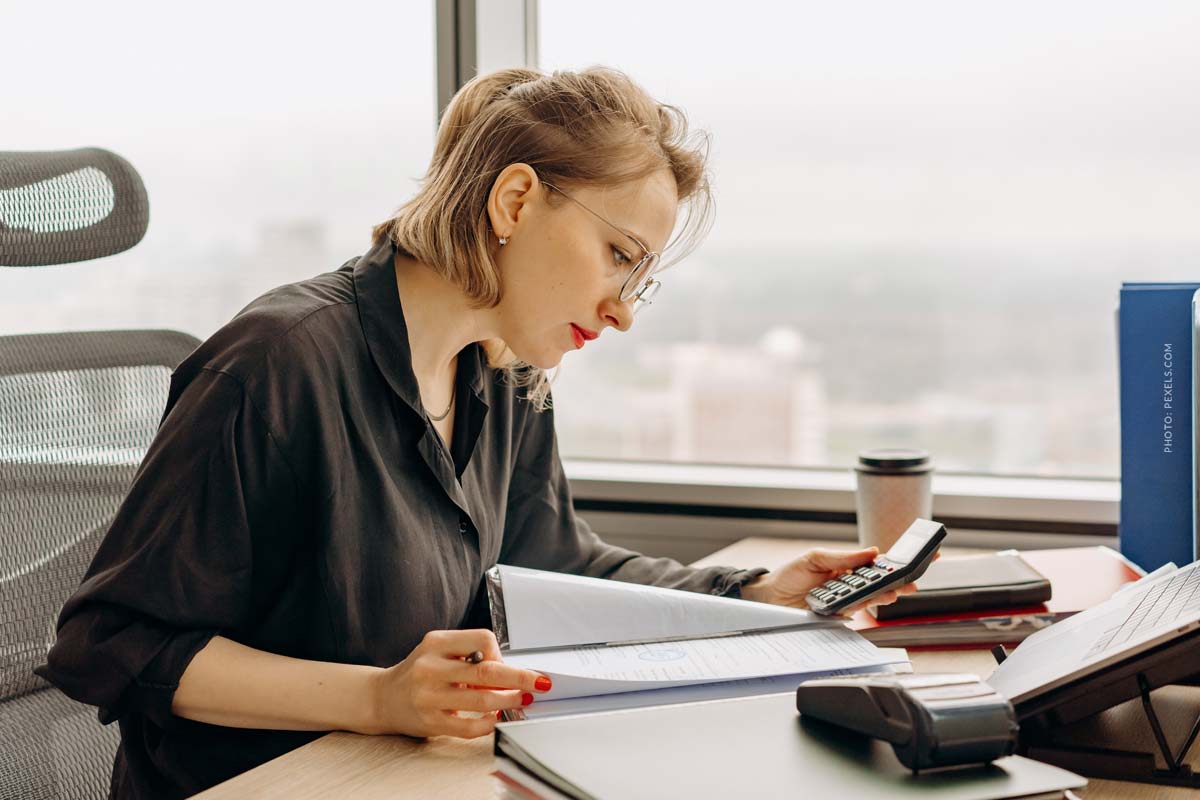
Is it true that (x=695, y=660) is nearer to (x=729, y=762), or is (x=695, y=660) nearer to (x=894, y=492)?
(x=729, y=762)

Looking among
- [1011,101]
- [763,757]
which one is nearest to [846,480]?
[1011,101]

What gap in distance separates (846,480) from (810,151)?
1.92ft

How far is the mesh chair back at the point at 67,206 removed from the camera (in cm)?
120

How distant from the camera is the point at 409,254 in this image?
1.26 meters

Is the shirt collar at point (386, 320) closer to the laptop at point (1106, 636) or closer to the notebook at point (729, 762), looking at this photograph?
the notebook at point (729, 762)

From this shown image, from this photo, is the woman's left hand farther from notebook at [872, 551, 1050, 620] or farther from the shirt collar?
the shirt collar

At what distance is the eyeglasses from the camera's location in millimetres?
1197

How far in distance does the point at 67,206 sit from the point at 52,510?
1.08 ft

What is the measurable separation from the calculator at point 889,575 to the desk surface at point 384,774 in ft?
0.91

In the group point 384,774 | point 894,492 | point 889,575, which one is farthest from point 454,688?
point 894,492

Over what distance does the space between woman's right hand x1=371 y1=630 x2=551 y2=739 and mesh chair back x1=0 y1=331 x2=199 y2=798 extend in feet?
1.69

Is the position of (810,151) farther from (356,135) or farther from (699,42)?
(356,135)

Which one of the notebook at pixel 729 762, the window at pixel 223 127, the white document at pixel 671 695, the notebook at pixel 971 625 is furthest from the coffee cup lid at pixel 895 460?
the window at pixel 223 127

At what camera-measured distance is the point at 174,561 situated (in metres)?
0.95
